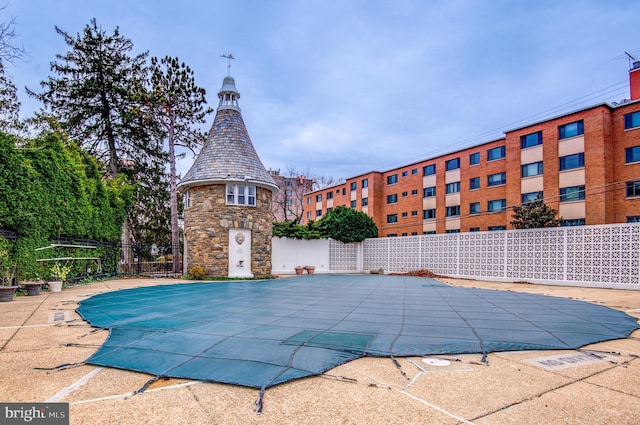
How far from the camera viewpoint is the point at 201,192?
15891 millimetres

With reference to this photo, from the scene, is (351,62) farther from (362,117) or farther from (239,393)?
(239,393)

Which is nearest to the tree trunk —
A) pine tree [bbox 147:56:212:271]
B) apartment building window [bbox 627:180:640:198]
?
pine tree [bbox 147:56:212:271]

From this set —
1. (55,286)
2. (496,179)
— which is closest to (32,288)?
(55,286)

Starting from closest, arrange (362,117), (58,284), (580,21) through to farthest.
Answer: (58,284) → (580,21) → (362,117)

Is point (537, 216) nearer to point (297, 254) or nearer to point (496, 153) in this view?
point (496, 153)

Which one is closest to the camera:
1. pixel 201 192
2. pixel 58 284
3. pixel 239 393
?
pixel 239 393

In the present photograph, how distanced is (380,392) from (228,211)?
1371cm

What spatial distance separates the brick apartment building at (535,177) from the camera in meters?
22.3

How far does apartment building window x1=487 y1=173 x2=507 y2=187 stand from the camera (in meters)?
28.6

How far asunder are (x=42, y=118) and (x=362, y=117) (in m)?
19.1

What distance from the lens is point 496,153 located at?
96.3ft

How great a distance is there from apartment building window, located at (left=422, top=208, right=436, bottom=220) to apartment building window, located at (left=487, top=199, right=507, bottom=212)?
594cm

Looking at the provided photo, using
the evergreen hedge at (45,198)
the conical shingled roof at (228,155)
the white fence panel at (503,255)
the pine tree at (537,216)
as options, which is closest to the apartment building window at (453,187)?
the pine tree at (537,216)

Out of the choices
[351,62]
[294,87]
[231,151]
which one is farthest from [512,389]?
[294,87]
